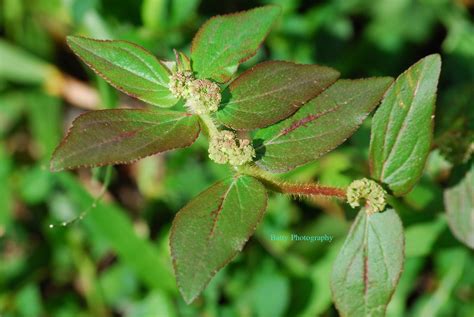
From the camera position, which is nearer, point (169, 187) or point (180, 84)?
point (180, 84)

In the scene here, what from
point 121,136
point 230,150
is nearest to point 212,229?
point 230,150

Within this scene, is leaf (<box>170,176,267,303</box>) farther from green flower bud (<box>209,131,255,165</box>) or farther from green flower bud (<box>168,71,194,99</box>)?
green flower bud (<box>168,71,194,99</box>)

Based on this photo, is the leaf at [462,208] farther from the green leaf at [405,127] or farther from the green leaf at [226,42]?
the green leaf at [226,42]

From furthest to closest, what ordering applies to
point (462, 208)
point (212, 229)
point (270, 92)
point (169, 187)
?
point (169, 187) < point (462, 208) < point (270, 92) < point (212, 229)

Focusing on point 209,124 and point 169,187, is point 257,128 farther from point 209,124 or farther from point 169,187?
point 169,187

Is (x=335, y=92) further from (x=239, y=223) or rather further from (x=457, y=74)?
(x=457, y=74)

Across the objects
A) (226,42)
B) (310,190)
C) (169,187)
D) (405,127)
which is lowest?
(169,187)

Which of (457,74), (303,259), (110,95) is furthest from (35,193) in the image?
(457,74)
